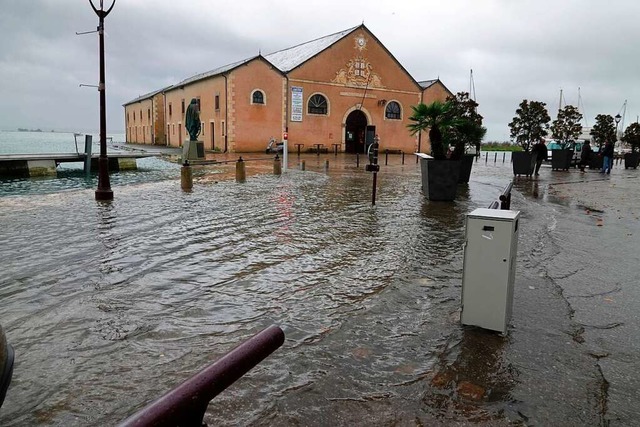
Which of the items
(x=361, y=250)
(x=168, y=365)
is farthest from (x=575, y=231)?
(x=168, y=365)

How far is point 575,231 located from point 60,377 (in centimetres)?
816

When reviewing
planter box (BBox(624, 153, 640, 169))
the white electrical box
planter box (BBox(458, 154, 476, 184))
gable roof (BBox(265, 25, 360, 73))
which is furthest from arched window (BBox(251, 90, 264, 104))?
the white electrical box

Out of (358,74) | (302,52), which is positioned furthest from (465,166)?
(302,52)

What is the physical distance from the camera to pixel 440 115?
11.8 m

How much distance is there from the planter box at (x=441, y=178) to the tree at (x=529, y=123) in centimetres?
1690

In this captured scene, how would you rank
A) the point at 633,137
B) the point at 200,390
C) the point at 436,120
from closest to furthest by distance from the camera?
the point at 200,390 → the point at 436,120 → the point at 633,137

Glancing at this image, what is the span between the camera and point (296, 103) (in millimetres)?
39344

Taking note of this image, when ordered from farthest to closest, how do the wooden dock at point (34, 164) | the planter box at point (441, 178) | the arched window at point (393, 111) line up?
the arched window at point (393, 111) → the wooden dock at point (34, 164) → the planter box at point (441, 178)

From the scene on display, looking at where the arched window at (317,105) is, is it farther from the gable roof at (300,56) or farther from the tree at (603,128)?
the tree at (603,128)

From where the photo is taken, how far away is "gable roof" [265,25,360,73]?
40562 mm

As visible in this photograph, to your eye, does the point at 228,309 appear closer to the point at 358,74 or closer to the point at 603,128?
the point at 358,74

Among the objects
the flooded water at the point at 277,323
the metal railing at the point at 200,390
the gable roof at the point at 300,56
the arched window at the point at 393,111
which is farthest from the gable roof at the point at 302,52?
the metal railing at the point at 200,390

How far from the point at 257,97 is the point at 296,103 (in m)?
3.42

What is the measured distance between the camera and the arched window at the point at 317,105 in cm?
4050
